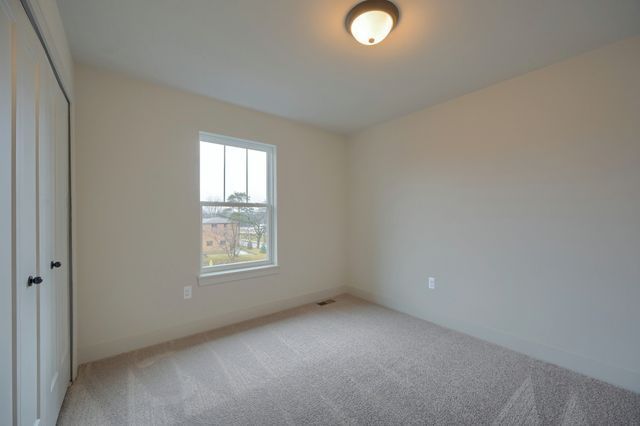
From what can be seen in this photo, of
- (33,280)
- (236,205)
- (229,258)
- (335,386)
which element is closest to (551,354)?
(335,386)

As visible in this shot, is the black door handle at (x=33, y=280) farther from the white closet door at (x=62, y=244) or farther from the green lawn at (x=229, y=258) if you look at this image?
the green lawn at (x=229, y=258)

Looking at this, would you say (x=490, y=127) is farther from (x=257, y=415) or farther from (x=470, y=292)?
(x=257, y=415)

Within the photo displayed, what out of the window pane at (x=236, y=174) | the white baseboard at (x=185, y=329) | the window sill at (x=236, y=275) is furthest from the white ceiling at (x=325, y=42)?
the white baseboard at (x=185, y=329)

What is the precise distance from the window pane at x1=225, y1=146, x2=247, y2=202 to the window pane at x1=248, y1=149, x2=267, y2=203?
79 mm

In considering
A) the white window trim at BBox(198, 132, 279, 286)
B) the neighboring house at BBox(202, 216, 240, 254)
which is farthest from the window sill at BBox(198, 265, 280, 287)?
the neighboring house at BBox(202, 216, 240, 254)

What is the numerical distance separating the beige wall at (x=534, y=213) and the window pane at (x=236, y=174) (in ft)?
6.26

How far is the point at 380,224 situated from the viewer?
12.0 feet

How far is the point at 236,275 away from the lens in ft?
9.93

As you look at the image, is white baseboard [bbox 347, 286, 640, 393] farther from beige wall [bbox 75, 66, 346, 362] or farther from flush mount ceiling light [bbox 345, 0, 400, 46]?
flush mount ceiling light [bbox 345, 0, 400, 46]

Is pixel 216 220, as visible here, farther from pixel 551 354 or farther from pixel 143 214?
pixel 551 354

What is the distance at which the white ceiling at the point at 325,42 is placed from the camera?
1.63 meters

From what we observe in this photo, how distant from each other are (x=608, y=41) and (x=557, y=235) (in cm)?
146

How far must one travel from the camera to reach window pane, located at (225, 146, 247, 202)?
309 centimetres

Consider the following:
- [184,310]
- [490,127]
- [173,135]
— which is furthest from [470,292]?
[173,135]
